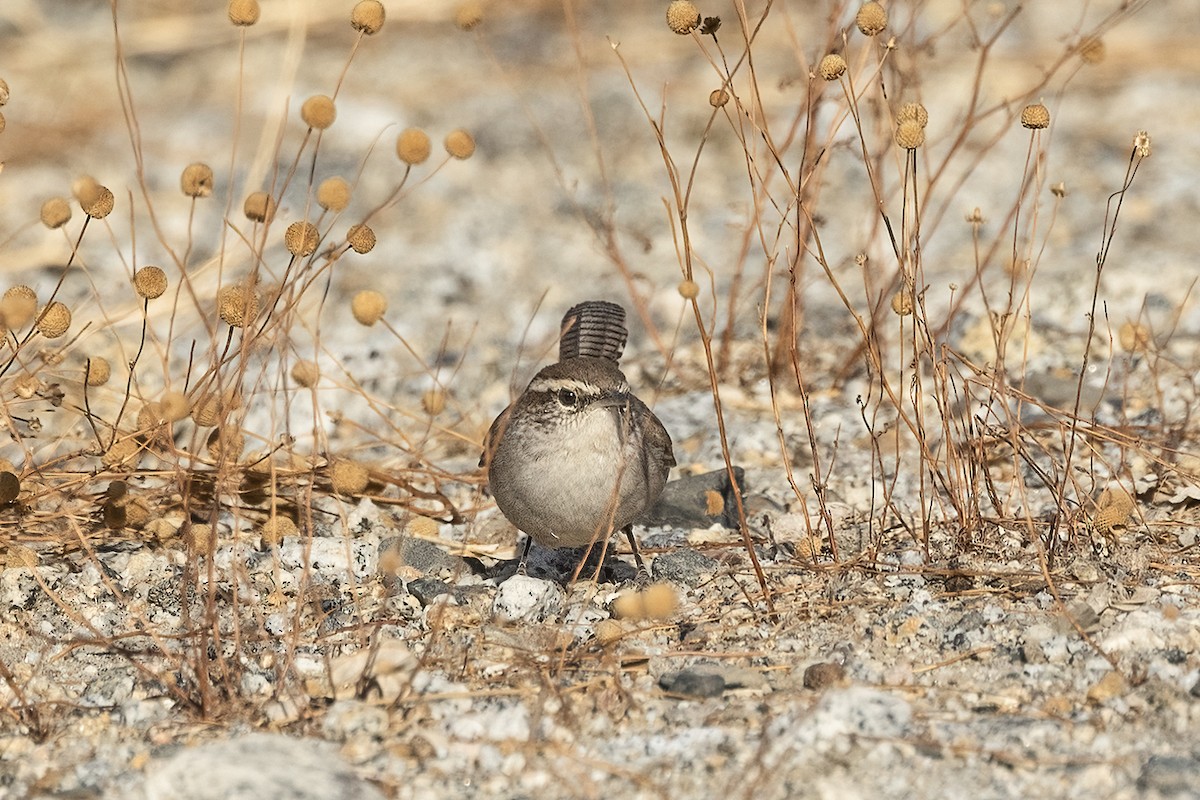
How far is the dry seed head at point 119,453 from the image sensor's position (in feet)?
17.3

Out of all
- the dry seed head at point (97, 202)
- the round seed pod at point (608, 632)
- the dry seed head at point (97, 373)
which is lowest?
the round seed pod at point (608, 632)

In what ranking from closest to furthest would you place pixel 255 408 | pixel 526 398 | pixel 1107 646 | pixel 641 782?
pixel 641 782
pixel 1107 646
pixel 526 398
pixel 255 408

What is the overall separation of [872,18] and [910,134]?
39 cm

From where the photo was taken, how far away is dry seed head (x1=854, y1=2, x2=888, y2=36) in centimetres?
420

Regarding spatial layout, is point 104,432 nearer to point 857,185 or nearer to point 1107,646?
point 1107,646

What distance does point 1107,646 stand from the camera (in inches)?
169

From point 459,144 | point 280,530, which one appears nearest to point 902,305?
point 459,144

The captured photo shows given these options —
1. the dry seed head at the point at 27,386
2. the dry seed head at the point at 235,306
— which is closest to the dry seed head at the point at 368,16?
the dry seed head at the point at 235,306

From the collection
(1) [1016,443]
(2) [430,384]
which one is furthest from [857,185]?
(1) [1016,443]

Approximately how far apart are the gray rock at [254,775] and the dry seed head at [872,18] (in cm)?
269

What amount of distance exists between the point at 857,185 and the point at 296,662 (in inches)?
245

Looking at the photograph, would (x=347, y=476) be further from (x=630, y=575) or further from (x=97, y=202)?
(x=97, y=202)

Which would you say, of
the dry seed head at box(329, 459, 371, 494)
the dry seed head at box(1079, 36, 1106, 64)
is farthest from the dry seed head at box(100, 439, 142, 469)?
the dry seed head at box(1079, 36, 1106, 64)

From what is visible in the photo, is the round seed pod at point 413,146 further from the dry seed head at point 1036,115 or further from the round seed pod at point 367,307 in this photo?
the dry seed head at point 1036,115
